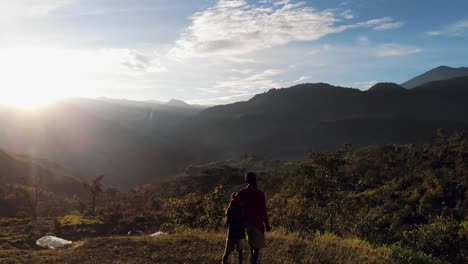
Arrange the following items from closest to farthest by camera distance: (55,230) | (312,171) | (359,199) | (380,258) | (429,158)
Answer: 1. (380,258)
2. (312,171)
3. (359,199)
4. (429,158)
5. (55,230)

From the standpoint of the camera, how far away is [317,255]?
34.6ft

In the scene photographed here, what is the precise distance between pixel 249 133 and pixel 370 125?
59.2 m

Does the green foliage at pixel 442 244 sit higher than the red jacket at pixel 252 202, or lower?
lower

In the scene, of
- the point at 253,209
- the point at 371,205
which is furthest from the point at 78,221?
the point at 253,209

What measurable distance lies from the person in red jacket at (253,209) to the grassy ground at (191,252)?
5.40ft

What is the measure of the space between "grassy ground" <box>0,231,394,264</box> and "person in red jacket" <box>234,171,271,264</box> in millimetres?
1647

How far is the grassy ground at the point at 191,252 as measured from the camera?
34.0 feet

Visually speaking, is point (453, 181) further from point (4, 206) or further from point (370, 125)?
point (370, 125)

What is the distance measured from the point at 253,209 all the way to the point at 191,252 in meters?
3.42

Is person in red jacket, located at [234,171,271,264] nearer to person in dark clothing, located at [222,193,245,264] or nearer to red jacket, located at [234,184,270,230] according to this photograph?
red jacket, located at [234,184,270,230]

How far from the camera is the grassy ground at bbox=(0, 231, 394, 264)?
1037 cm

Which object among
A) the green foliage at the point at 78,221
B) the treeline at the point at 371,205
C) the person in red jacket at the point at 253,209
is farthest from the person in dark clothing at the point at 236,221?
the green foliage at the point at 78,221

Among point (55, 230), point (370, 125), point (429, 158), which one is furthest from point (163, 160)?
point (429, 158)

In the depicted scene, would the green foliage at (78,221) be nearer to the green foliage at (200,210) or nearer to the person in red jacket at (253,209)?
the green foliage at (200,210)
